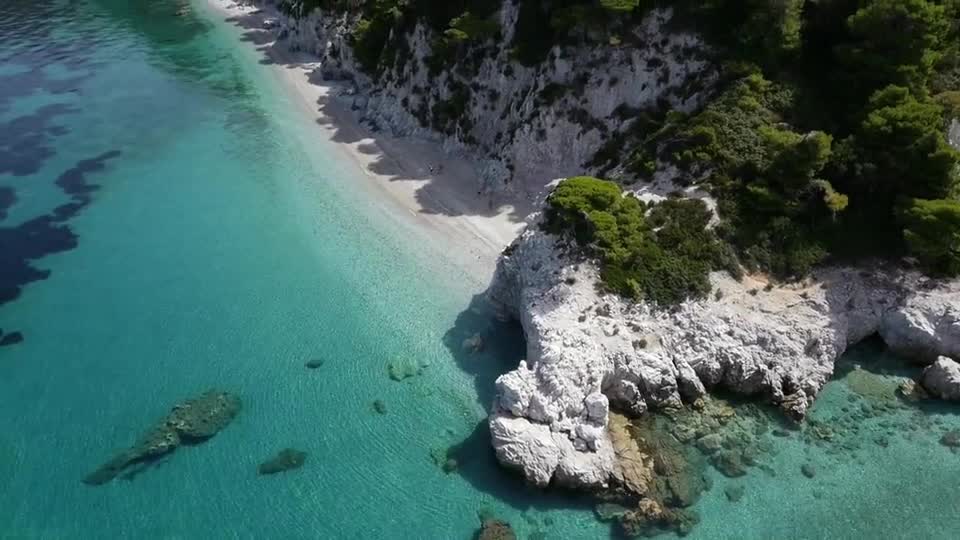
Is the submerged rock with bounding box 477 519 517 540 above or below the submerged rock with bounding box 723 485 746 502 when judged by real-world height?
below

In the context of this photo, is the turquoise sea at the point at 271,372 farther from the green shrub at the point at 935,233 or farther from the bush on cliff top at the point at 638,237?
the bush on cliff top at the point at 638,237

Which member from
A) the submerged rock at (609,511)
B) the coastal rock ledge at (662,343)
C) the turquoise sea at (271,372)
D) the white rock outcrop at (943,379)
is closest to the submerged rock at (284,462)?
the turquoise sea at (271,372)

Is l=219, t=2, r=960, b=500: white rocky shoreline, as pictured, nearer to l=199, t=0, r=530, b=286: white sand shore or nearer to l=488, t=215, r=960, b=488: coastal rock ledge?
l=488, t=215, r=960, b=488: coastal rock ledge

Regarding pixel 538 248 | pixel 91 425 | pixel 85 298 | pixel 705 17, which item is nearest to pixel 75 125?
pixel 85 298

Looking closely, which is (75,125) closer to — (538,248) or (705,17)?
(538,248)

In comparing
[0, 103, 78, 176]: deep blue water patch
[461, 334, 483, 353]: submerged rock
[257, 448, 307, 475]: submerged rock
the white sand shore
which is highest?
the white sand shore

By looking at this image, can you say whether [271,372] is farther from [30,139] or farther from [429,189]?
[30,139]

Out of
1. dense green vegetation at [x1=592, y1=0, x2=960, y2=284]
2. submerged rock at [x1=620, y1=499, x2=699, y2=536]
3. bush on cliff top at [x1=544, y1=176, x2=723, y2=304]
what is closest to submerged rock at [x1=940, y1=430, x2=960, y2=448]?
dense green vegetation at [x1=592, y1=0, x2=960, y2=284]
